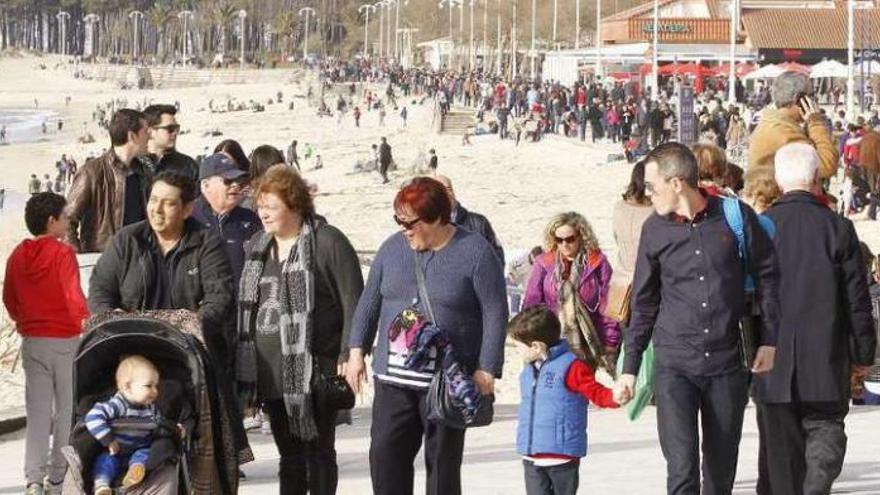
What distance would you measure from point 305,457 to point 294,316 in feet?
1.82

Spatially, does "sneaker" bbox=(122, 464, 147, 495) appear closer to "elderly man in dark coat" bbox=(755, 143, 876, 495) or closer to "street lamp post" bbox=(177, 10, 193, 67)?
"elderly man in dark coat" bbox=(755, 143, 876, 495)

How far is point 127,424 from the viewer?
700 cm

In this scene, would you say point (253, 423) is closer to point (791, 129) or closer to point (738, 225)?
point (791, 129)

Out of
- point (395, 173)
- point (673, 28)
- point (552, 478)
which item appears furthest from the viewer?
point (673, 28)

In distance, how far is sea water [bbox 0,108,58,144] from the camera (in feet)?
311

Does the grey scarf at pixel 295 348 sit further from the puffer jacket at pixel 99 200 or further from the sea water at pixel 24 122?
the sea water at pixel 24 122

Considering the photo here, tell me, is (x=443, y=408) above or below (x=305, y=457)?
above

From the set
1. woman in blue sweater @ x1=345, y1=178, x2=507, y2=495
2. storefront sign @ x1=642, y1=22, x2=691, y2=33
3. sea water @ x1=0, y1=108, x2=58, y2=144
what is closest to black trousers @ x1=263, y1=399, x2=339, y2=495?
woman in blue sweater @ x1=345, y1=178, x2=507, y2=495

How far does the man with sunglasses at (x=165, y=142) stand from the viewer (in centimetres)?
1020

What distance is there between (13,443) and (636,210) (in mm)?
3878

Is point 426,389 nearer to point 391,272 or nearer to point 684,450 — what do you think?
point 391,272

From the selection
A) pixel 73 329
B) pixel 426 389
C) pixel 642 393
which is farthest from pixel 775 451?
pixel 73 329

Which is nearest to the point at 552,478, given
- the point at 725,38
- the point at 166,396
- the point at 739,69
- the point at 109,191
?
the point at 166,396

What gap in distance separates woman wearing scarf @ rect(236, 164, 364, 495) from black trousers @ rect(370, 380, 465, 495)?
49 centimetres
